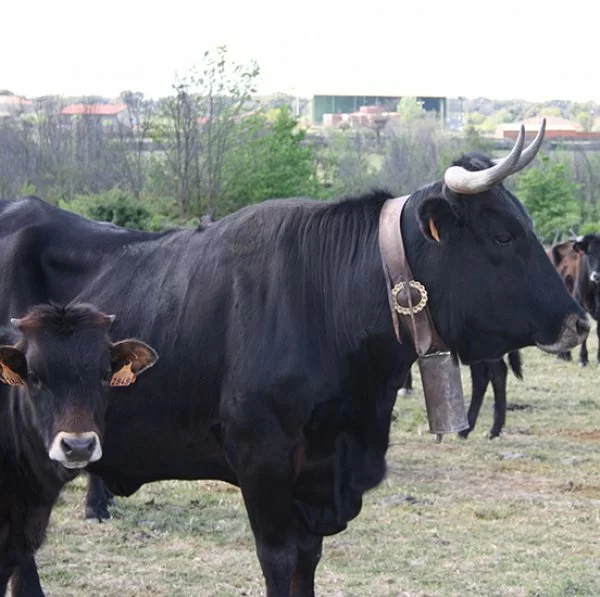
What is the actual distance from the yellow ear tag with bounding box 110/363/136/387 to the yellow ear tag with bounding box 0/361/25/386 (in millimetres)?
397

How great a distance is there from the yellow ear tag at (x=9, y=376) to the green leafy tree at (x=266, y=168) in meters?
30.9

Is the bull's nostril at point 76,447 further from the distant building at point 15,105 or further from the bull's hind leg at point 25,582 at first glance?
the distant building at point 15,105

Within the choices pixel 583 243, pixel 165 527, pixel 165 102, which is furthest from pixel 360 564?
pixel 165 102

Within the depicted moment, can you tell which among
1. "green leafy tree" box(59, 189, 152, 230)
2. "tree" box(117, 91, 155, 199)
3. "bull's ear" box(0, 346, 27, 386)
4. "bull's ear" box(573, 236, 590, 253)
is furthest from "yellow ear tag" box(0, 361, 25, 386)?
"tree" box(117, 91, 155, 199)

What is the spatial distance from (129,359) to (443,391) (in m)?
1.47

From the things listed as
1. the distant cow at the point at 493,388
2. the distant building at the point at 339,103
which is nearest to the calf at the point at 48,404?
the distant cow at the point at 493,388

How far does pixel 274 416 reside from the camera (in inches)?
211

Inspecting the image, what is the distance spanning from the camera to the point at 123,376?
5203 mm

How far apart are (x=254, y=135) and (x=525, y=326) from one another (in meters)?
37.6

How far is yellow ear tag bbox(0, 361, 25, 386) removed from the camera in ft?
16.1

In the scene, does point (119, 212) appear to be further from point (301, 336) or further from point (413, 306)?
point (413, 306)

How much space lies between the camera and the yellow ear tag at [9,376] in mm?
4908

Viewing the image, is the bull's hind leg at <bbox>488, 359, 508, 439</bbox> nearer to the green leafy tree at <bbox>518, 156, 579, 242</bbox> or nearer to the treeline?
the treeline

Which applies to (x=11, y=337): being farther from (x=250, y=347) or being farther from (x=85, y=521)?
(x=85, y=521)
